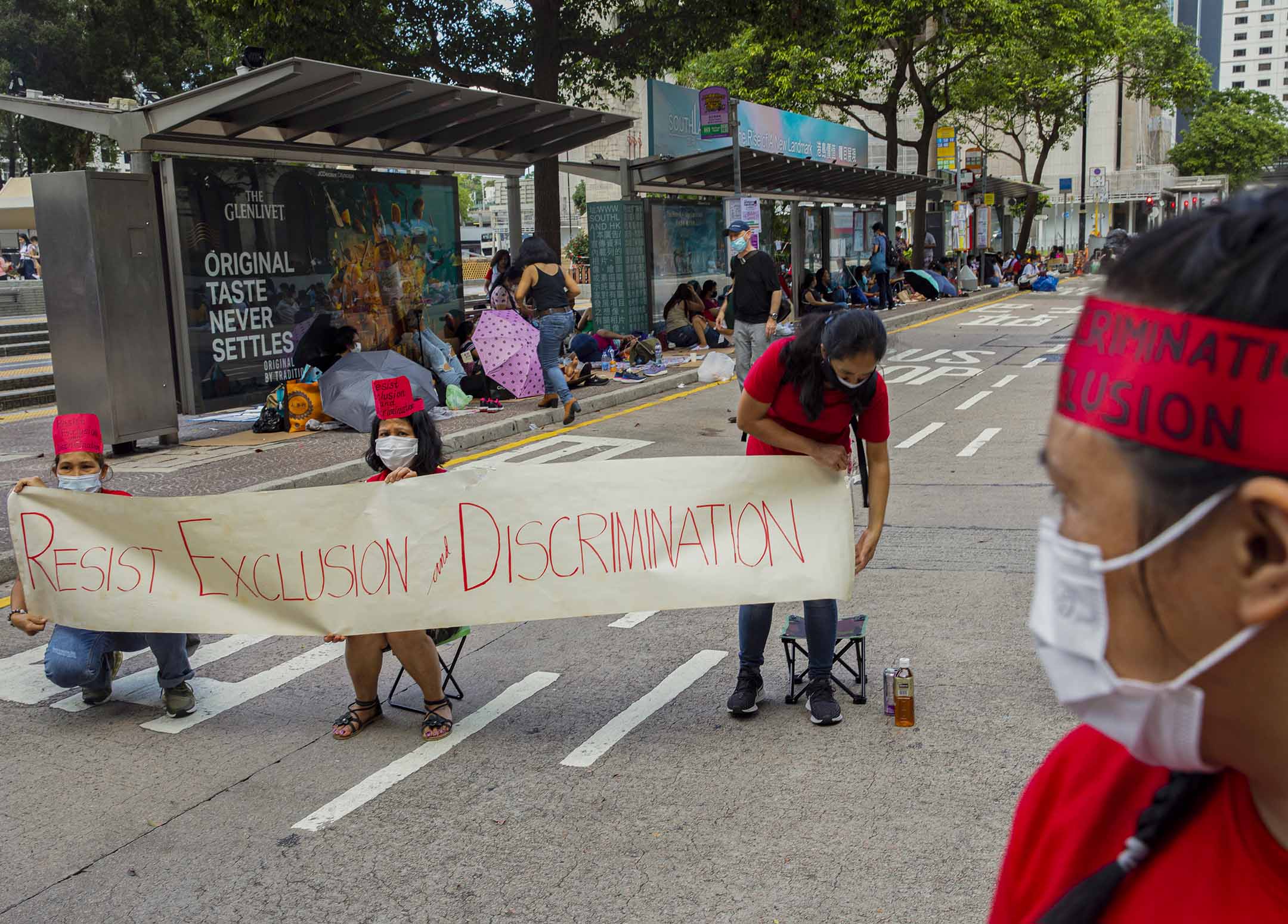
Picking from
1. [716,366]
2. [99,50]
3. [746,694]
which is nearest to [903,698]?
[746,694]

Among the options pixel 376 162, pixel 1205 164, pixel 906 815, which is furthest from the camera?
pixel 1205 164

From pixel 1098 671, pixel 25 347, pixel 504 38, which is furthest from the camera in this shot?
pixel 25 347

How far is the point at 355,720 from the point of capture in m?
4.92

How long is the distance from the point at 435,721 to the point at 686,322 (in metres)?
16.5

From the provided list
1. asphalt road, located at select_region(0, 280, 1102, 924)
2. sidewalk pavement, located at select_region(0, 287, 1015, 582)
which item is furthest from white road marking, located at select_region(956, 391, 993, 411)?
asphalt road, located at select_region(0, 280, 1102, 924)

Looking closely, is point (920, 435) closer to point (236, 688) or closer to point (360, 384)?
point (360, 384)

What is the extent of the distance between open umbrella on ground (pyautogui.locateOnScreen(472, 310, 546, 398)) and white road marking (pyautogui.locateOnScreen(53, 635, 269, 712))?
8248 millimetres

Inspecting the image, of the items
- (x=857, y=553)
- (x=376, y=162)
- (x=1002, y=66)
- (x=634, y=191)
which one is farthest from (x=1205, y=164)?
(x=857, y=553)

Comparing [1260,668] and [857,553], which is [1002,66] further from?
[1260,668]

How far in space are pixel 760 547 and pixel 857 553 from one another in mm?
405

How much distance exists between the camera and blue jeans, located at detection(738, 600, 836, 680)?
4.91 metres

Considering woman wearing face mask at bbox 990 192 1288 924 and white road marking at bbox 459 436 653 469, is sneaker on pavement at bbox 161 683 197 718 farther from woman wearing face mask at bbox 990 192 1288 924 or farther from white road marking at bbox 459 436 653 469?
white road marking at bbox 459 436 653 469

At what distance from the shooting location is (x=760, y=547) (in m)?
4.75

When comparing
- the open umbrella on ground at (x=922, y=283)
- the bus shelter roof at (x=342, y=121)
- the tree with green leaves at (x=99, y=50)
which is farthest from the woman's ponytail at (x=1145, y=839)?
the tree with green leaves at (x=99, y=50)
